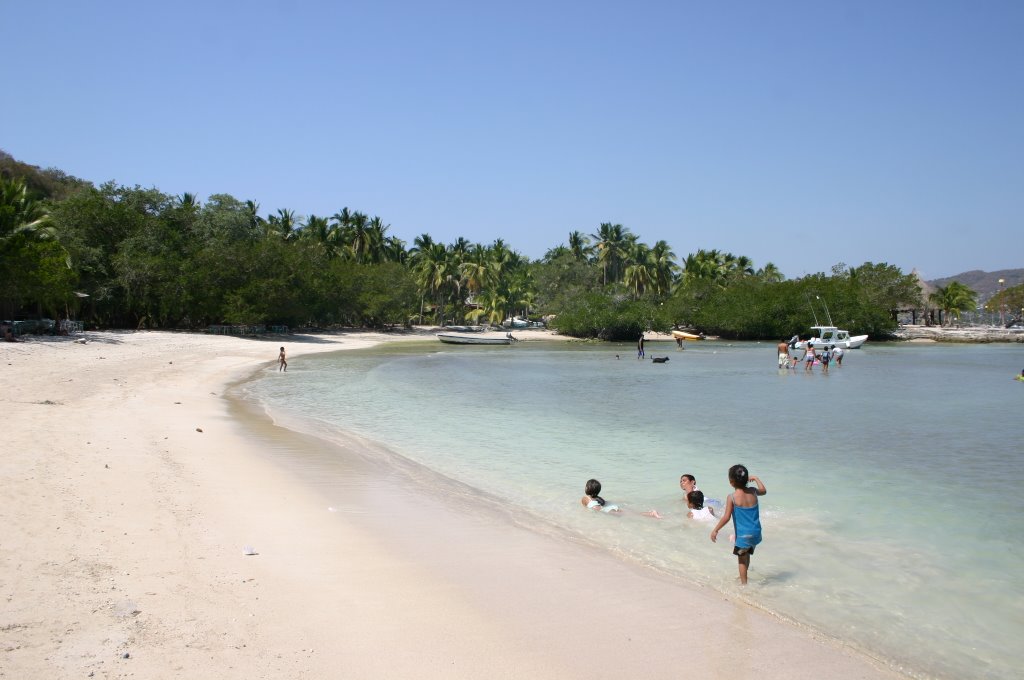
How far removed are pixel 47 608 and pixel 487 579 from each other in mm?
3464

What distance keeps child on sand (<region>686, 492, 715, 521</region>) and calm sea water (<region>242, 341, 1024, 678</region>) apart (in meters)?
0.17

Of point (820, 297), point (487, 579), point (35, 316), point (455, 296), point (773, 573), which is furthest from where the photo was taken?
point (455, 296)

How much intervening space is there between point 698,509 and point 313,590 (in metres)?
5.35

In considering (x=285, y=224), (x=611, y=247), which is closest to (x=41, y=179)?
(x=285, y=224)

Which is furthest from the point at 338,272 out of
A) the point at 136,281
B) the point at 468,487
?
the point at 468,487

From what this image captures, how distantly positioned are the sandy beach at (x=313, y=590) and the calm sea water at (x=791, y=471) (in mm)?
899

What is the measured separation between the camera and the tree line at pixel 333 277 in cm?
4453

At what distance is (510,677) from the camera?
4621 mm

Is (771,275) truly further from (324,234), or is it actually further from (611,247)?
(324,234)

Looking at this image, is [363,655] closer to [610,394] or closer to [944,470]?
[944,470]

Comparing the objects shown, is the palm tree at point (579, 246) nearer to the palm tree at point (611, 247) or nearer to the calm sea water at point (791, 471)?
the palm tree at point (611, 247)

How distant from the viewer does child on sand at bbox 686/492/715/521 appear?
916 centimetres

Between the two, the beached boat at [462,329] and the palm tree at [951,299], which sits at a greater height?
the palm tree at [951,299]

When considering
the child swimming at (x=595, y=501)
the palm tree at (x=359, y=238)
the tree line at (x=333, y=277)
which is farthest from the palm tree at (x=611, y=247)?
the child swimming at (x=595, y=501)
